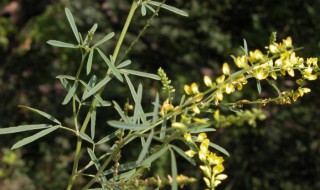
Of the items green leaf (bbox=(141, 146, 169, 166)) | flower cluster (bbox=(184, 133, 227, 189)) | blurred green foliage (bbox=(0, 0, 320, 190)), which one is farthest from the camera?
blurred green foliage (bbox=(0, 0, 320, 190))

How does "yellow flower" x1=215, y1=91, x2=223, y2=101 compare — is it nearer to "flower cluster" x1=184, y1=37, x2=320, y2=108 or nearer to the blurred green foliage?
"flower cluster" x1=184, y1=37, x2=320, y2=108

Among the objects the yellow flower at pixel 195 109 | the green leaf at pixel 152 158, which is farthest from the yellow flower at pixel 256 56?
the green leaf at pixel 152 158

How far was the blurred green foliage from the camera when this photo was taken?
3127mm

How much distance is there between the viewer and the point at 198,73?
3.30 m

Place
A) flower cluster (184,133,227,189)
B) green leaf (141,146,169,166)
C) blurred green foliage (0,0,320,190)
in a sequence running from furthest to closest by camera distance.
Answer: blurred green foliage (0,0,320,190) < flower cluster (184,133,227,189) < green leaf (141,146,169,166)

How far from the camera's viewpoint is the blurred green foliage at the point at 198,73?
3.13 meters

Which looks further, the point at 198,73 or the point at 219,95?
the point at 198,73

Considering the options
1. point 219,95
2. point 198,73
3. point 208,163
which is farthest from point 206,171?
point 198,73

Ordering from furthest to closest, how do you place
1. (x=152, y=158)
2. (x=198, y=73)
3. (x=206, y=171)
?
1. (x=198, y=73)
2. (x=206, y=171)
3. (x=152, y=158)

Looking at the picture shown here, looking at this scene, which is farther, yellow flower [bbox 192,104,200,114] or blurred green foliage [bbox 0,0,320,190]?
blurred green foliage [bbox 0,0,320,190]

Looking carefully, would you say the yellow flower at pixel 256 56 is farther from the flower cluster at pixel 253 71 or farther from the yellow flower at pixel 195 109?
the yellow flower at pixel 195 109

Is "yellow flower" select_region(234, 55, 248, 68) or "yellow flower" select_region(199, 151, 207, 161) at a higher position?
"yellow flower" select_region(234, 55, 248, 68)

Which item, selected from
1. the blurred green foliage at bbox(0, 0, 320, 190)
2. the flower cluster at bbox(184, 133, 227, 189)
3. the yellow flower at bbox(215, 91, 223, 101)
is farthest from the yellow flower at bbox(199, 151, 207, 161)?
the blurred green foliage at bbox(0, 0, 320, 190)

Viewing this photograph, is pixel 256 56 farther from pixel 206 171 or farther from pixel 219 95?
pixel 206 171
